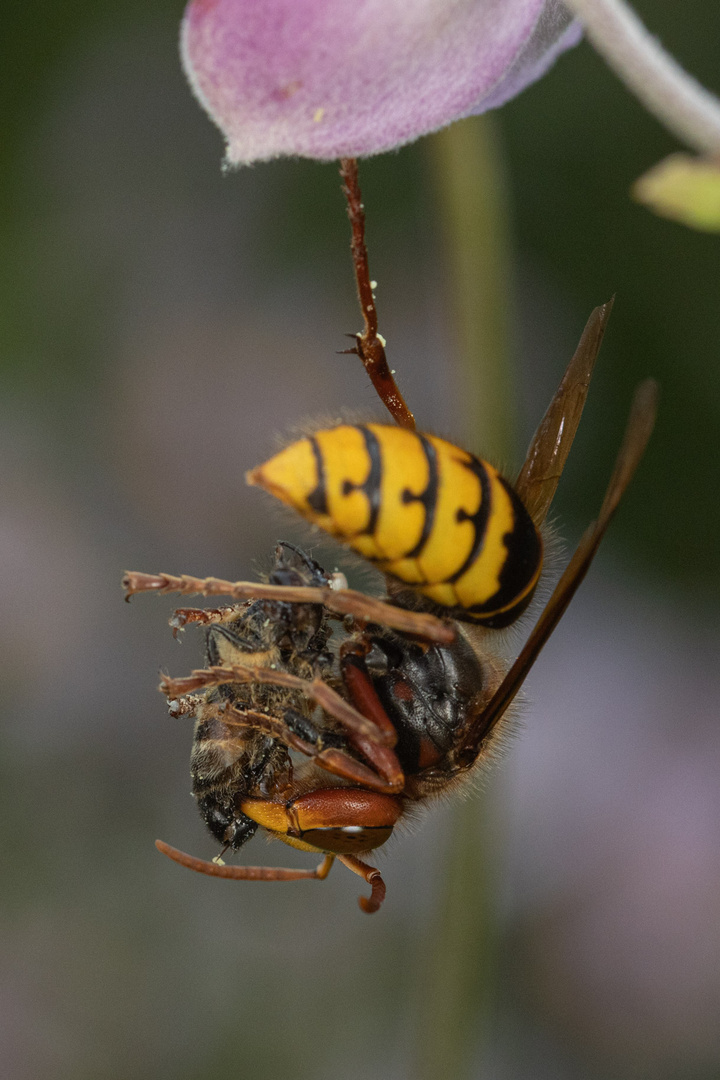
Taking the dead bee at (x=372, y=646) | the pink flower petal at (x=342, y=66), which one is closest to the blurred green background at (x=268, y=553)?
the dead bee at (x=372, y=646)

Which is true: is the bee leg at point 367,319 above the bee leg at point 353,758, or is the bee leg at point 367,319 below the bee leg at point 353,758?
above

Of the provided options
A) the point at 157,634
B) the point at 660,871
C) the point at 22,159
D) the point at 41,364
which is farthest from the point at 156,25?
the point at 660,871

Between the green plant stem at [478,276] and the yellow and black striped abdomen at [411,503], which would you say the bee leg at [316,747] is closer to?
the yellow and black striped abdomen at [411,503]

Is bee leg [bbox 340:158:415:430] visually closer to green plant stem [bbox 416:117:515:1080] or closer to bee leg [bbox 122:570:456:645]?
bee leg [bbox 122:570:456:645]

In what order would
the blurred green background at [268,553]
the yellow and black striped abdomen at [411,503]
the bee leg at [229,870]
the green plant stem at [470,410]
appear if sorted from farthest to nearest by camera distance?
1. the blurred green background at [268,553]
2. the green plant stem at [470,410]
3. the bee leg at [229,870]
4. the yellow and black striped abdomen at [411,503]

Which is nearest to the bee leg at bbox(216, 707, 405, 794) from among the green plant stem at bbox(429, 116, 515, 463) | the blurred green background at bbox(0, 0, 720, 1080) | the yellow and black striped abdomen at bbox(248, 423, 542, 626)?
the yellow and black striped abdomen at bbox(248, 423, 542, 626)

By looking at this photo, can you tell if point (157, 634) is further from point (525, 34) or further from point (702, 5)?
point (525, 34)

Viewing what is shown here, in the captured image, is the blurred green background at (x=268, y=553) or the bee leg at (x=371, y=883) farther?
the blurred green background at (x=268, y=553)

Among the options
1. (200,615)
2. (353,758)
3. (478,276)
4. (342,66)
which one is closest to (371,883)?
(353,758)
